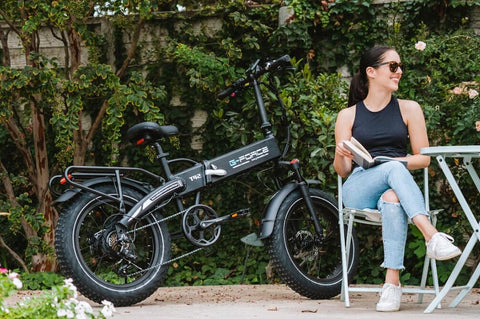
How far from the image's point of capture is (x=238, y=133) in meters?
5.61

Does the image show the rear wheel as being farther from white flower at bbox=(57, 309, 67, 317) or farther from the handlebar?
white flower at bbox=(57, 309, 67, 317)

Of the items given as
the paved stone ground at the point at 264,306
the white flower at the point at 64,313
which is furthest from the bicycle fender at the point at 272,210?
the white flower at the point at 64,313

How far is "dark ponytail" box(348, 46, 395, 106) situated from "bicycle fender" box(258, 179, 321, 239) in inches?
23.7

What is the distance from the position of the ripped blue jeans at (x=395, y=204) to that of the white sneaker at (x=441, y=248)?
137mm

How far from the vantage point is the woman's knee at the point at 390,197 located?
355cm

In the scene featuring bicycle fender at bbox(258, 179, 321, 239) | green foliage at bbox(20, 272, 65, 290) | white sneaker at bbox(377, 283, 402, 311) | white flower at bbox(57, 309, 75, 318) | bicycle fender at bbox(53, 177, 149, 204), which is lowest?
green foliage at bbox(20, 272, 65, 290)

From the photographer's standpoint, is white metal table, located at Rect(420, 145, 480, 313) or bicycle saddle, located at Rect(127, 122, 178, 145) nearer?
white metal table, located at Rect(420, 145, 480, 313)

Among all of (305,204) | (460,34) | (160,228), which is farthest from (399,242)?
(460,34)

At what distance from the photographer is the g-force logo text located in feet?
14.4

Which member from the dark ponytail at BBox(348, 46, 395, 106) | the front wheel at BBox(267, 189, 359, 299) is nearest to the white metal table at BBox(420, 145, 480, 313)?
the dark ponytail at BBox(348, 46, 395, 106)

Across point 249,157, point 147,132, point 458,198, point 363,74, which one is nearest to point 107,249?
point 147,132

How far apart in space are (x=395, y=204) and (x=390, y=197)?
42 mm

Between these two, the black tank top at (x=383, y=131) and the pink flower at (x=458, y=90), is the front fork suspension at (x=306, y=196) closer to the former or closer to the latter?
the black tank top at (x=383, y=131)

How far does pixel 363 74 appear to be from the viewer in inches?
161
